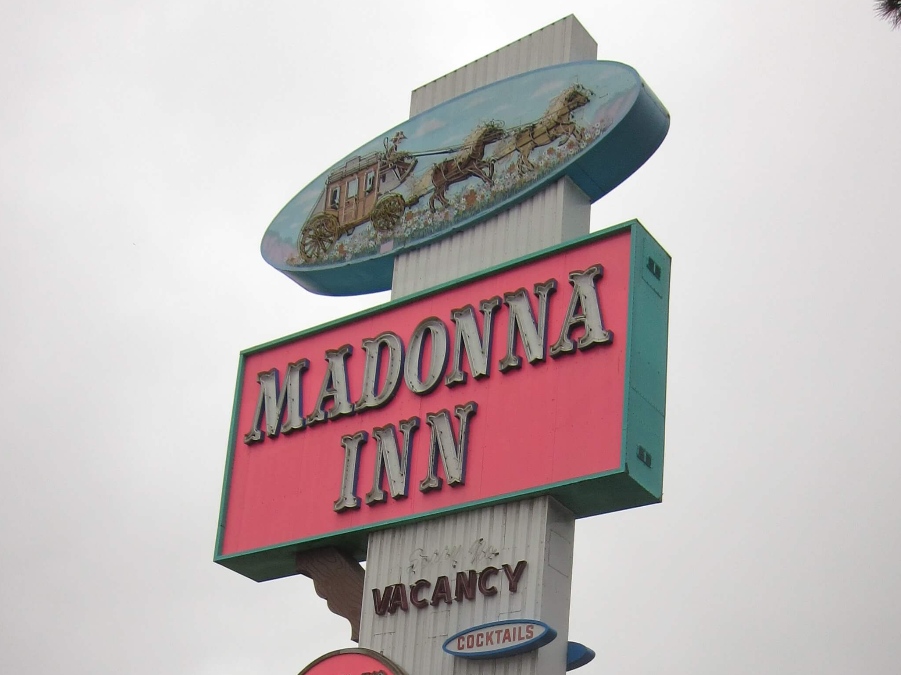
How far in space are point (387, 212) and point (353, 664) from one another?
5.78 m

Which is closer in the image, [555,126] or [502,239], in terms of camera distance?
[555,126]

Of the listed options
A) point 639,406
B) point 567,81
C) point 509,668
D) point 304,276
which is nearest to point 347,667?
point 509,668

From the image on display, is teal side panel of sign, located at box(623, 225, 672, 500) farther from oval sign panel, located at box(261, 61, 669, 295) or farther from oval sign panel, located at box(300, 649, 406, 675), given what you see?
oval sign panel, located at box(300, 649, 406, 675)

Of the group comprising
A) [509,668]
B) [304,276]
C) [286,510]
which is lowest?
[509,668]

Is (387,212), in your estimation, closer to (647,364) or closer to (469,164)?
(469,164)

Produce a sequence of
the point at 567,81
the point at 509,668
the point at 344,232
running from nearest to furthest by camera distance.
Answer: the point at 509,668
the point at 567,81
the point at 344,232

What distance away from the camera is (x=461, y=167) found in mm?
20109

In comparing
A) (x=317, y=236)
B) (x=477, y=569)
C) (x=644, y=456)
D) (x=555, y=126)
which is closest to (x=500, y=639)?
(x=477, y=569)

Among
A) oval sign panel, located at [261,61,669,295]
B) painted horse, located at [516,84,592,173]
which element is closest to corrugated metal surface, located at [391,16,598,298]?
oval sign panel, located at [261,61,669,295]

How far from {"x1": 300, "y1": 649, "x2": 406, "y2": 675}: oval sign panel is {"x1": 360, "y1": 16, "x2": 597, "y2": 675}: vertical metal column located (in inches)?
6.8

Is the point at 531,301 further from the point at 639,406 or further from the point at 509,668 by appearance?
the point at 509,668

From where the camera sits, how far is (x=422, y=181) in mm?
20562

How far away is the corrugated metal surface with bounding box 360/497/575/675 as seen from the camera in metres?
16.8

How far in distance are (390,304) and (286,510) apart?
2735 mm
